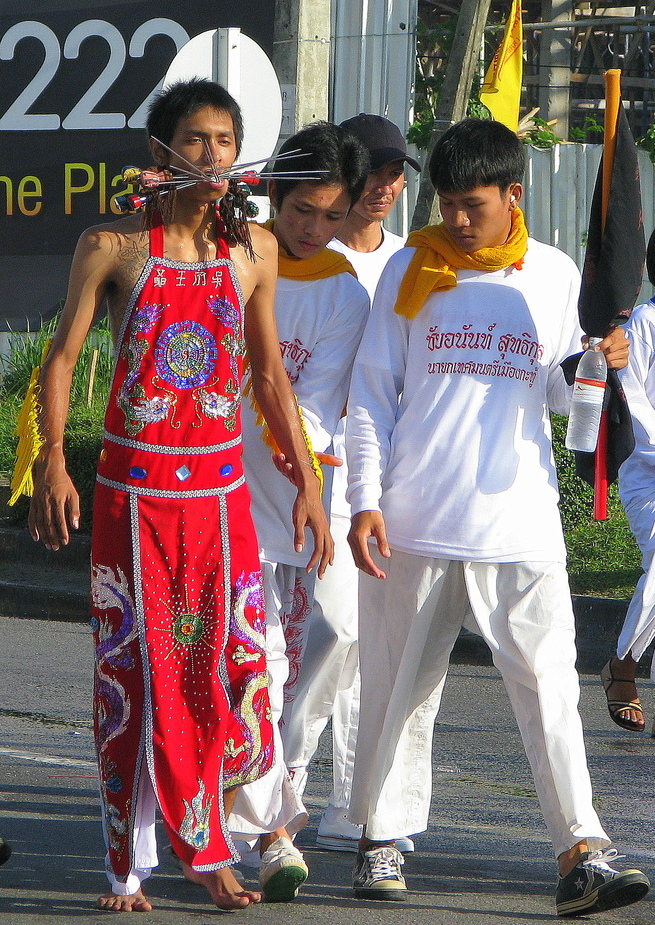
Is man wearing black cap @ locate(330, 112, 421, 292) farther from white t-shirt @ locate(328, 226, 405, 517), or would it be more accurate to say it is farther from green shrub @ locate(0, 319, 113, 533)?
green shrub @ locate(0, 319, 113, 533)

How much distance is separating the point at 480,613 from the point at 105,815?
1.07 meters

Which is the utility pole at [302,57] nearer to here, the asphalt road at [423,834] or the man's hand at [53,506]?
the asphalt road at [423,834]

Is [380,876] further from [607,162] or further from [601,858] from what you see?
[607,162]

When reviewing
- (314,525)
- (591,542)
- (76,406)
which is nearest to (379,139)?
(314,525)

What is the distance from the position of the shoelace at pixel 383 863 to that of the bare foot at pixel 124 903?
0.59 metres

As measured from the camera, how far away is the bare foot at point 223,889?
3334 millimetres

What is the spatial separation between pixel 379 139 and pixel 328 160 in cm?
63

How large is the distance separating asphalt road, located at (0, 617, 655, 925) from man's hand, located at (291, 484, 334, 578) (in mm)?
898

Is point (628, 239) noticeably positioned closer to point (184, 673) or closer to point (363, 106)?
point (184, 673)

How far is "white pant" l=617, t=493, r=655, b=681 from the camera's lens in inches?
212

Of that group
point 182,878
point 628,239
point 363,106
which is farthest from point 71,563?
point 628,239

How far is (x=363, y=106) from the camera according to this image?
11625 millimetres

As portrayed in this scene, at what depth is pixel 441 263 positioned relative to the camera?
11.8 feet

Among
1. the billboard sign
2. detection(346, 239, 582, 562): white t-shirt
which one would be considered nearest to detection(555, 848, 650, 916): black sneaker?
detection(346, 239, 582, 562): white t-shirt
